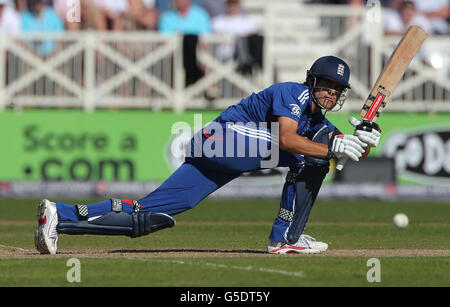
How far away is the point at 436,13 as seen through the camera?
63.2ft

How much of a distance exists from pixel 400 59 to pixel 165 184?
234 cm

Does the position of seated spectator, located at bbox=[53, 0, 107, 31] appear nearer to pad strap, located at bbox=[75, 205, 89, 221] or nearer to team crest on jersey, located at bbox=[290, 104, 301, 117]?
pad strap, located at bbox=[75, 205, 89, 221]

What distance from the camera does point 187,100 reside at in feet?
59.1

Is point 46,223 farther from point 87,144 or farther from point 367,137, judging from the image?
point 87,144

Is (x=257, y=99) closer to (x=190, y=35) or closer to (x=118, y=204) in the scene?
(x=118, y=204)

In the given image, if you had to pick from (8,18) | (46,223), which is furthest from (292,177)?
(8,18)

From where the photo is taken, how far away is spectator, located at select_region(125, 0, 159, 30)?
1845 centimetres

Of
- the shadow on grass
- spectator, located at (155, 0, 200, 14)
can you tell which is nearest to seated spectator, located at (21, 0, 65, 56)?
spectator, located at (155, 0, 200, 14)

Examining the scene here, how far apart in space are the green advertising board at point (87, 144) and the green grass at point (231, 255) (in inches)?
82.1

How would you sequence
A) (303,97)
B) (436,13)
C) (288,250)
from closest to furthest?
(303,97), (288,250), (436,13)

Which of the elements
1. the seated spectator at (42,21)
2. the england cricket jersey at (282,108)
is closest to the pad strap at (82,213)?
the england cricket jersey at (282,108)

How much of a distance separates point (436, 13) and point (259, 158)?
11.7 meters
